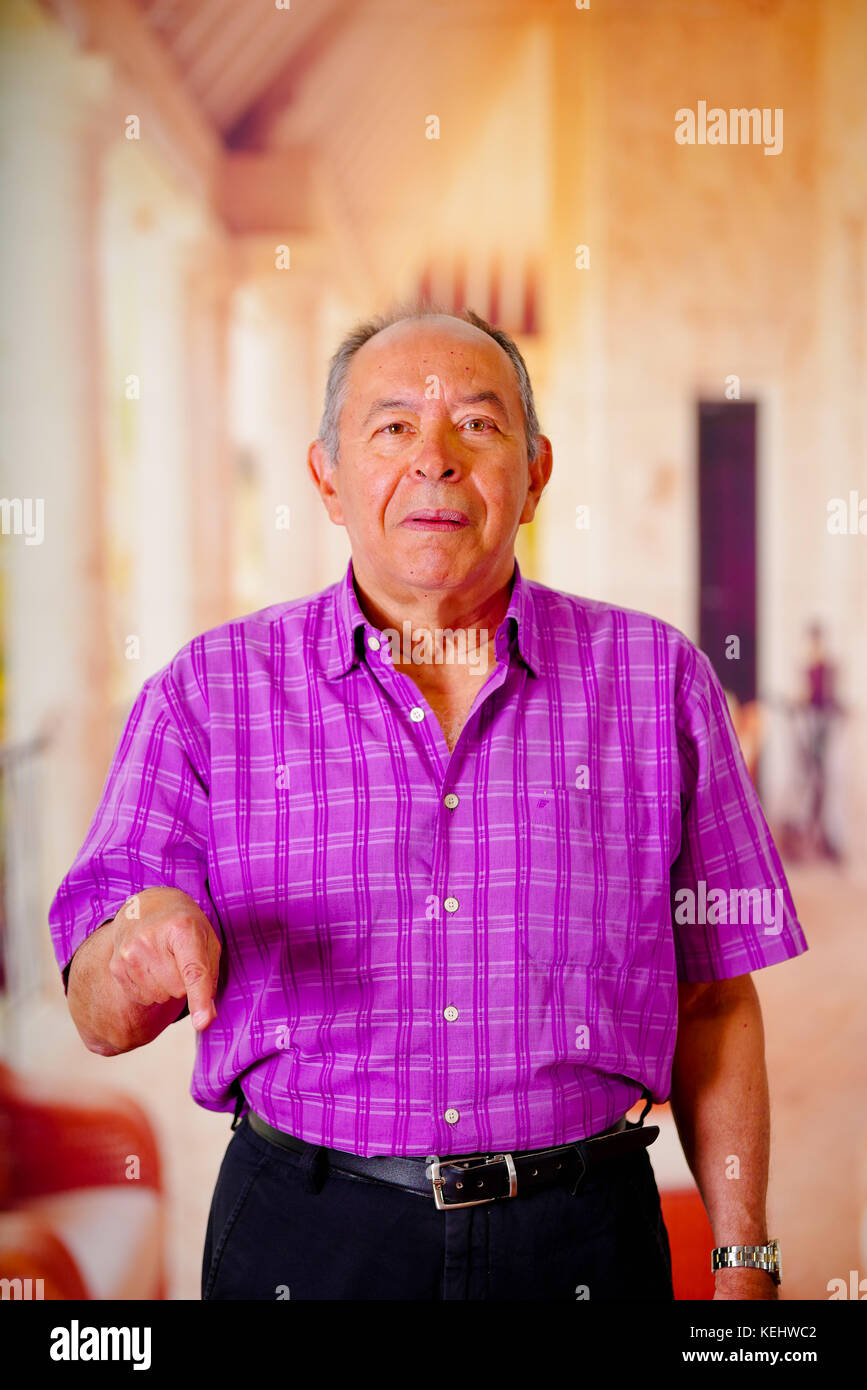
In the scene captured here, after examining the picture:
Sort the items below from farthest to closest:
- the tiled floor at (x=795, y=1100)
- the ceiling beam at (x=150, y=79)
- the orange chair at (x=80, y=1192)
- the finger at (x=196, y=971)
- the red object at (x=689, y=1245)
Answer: the tiled floor at (x=795, y=1100) → the ceiling beam at (x=150, y=79) → the orange chair at (x=80, y=1192) → the red object at (x=689, y=1245) → the finger at (x=196, y=971)

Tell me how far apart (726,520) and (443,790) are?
93.8 inches

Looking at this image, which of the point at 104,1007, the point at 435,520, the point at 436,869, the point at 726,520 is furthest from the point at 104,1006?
the point at 726,520

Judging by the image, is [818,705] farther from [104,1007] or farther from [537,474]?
[104,1007]

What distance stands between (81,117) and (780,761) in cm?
230

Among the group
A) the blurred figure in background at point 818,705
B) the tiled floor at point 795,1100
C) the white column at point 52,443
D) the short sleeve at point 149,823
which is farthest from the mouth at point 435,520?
the blurred figure in background at point 818,705

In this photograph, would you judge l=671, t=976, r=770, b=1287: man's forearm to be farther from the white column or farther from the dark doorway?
the dark doorway

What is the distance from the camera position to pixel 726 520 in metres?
3.47

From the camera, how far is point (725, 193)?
3.31m

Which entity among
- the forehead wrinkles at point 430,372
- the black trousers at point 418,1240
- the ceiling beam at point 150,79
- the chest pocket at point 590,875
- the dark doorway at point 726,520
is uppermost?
the ceiling beam at point 150,79

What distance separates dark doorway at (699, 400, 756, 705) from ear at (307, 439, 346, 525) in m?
2.10

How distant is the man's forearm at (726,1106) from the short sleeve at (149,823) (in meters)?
0.57

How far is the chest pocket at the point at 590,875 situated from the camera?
1.30 meters

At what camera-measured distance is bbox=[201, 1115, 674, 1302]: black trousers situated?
4.05ft

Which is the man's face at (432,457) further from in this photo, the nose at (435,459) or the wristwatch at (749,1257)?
the wristwatch at (749,1257)
